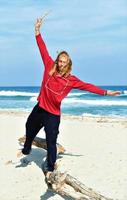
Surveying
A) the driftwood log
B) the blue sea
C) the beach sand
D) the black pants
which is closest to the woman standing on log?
the black pants

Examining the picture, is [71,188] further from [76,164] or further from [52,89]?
[76,164]

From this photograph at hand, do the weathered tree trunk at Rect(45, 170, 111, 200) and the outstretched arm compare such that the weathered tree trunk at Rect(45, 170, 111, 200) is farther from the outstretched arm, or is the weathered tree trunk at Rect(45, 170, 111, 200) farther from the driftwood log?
the outstretched arm

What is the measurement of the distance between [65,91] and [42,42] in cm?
80

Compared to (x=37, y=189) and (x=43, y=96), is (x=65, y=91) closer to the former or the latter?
(x=43, y=96)

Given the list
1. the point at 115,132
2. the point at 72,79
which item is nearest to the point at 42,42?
the point at 72,79

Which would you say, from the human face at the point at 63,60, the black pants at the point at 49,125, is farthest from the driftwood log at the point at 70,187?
the human face at the point at 63,60

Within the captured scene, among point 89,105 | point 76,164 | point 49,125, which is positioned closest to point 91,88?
point 49,125

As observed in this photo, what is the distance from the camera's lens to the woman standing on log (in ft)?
24.3

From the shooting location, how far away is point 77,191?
704 cm

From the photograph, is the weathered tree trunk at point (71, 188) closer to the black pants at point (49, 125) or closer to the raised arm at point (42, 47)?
the black pants at point (49, 125)

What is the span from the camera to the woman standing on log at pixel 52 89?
7.42 metres

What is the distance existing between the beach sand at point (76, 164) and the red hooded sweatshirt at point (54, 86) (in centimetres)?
139

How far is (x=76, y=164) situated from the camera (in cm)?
973

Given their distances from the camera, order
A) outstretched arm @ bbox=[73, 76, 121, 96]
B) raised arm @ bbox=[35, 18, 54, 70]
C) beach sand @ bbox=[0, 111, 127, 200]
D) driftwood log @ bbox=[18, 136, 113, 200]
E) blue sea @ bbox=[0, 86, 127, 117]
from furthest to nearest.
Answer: blue sea @ bbox=[0, 86, 127, 117] → beach sand @ bbox=[0, 111, 127, 200] → raised arm @ bbox=[35, 18, 54, 70] → outstretched arm @ bbox=[73, 76, 121, 96] → driftwood log @ bbox=[18, 136, 113, 200]
